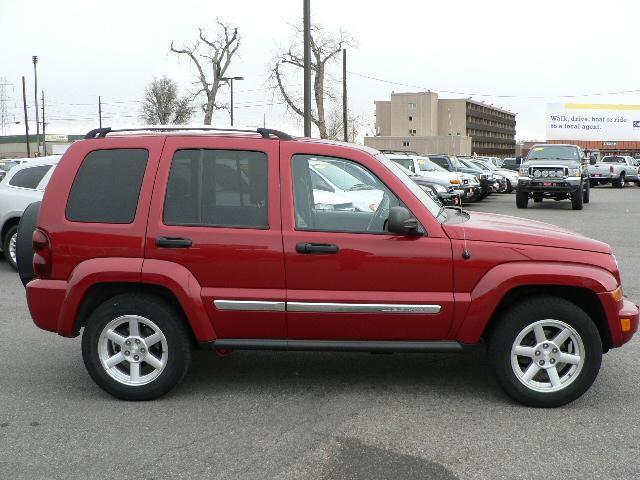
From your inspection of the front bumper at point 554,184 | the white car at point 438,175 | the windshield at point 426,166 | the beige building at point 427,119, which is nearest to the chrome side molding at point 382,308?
the white car at point 438,175

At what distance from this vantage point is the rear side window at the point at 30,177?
33.4 ft

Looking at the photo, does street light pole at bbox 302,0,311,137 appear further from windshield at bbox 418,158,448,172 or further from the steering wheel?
the steering wheel

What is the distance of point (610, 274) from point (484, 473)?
1706mm

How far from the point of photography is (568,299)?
4.69 m

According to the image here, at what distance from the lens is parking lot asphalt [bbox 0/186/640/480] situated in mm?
3729

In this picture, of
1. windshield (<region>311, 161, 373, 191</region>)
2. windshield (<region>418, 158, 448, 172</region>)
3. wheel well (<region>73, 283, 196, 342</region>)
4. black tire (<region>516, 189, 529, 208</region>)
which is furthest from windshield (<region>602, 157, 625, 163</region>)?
wheel well (<region>73, 283, 196, 342</region>)

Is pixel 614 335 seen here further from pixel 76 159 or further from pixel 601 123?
pixel 601 123

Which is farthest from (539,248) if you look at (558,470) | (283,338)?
(283,338)

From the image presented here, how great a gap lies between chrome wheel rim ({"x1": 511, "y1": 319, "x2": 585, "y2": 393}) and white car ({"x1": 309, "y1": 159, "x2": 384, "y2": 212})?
1.31m

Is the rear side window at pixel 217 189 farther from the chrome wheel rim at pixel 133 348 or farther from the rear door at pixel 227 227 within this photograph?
the chrome wheel rim at pixel 133 348

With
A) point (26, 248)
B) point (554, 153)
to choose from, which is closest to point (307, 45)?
point (554, 153)

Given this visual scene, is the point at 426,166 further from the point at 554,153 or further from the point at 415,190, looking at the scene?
the point at 415,190

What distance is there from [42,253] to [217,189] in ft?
4.12

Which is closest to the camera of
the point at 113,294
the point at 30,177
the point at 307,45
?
the point at 113,294
